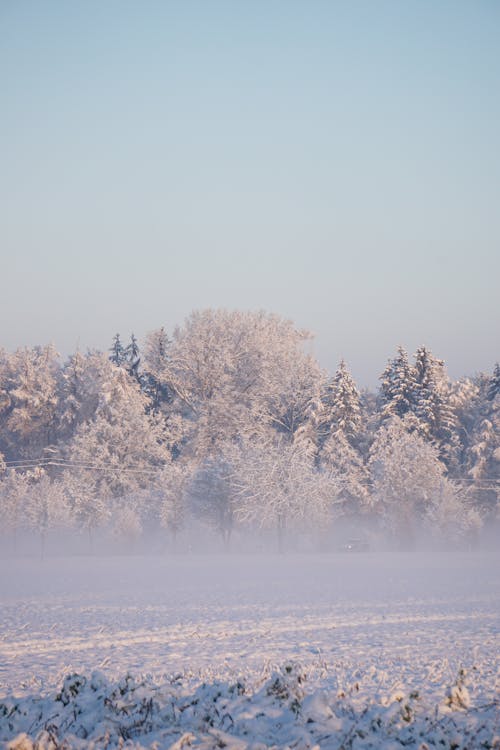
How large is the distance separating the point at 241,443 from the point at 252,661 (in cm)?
4416

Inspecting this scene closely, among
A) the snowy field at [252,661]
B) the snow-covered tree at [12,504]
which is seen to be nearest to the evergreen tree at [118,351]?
the snow-covered tree at [12,504]

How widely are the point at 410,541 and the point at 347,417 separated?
11501 mm

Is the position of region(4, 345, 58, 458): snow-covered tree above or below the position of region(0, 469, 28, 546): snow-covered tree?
above

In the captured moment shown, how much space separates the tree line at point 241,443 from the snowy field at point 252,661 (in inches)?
771

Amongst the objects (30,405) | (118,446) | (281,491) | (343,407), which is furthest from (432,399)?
(30,405)

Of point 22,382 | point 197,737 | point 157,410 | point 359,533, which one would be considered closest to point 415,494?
point 359,533

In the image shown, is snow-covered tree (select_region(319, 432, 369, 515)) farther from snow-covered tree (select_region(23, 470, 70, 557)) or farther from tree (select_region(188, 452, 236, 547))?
snow-covered tree (select_region(23, 470, 70, 557))

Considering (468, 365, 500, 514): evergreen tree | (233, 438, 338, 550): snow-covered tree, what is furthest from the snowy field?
(468, 365, 500, 514): evergreen tree

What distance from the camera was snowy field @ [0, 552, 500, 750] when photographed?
6.80 meters

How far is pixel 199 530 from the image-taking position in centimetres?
5653

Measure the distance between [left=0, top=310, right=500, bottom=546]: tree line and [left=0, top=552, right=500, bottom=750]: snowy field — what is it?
19585mm

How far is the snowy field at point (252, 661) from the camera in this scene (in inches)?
268

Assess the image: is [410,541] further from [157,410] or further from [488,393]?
[157,410]

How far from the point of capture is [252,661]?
12562mm
